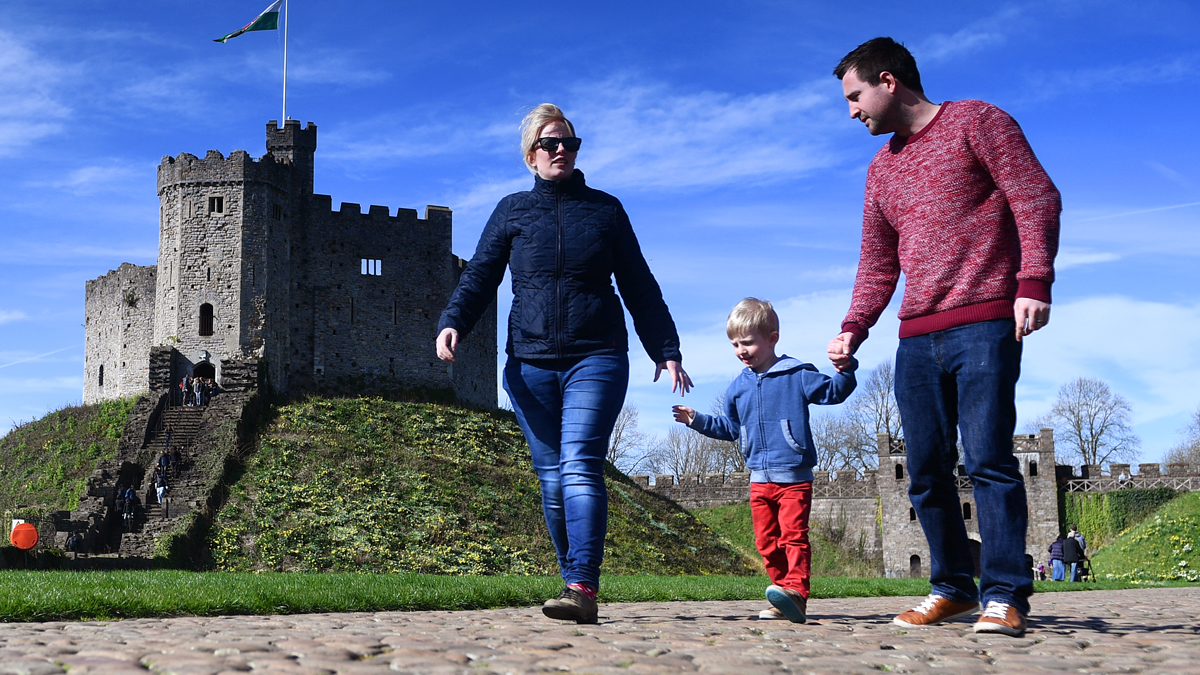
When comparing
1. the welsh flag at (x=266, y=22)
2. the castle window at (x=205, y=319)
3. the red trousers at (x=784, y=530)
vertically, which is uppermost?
the welsh flag at (x=266, y=22)

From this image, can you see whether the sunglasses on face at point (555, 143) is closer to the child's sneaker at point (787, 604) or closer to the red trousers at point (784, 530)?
the red trousers at point (784, 530)

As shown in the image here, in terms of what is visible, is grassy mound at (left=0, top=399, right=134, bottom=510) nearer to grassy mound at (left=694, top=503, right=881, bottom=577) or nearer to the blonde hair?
grassy mound at (left=694, top=503, right=881, bottom=577)

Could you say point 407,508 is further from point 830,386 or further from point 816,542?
point 816,542

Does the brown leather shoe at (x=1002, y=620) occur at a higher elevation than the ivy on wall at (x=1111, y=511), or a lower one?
higher

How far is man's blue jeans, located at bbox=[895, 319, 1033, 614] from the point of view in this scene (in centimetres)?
510

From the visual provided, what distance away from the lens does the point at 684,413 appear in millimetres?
6961

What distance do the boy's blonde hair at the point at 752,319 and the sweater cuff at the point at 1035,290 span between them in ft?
6.59

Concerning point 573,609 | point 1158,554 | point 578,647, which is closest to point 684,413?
point 573,609

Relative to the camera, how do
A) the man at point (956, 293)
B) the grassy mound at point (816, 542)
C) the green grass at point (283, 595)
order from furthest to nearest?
the grassy mound at point (816, 542) < the green grass at point (283, 595) < the man at point (956, 293)

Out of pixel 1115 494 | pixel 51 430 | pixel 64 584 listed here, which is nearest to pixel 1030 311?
pixel 64 584

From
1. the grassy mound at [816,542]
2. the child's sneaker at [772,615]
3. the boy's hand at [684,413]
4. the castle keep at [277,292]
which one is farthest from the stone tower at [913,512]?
the child's sneaker at [772,615]

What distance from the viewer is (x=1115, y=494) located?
4275 cm

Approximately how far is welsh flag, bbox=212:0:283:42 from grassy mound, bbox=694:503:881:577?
25.7 meters

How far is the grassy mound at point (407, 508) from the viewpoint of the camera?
23.2m
